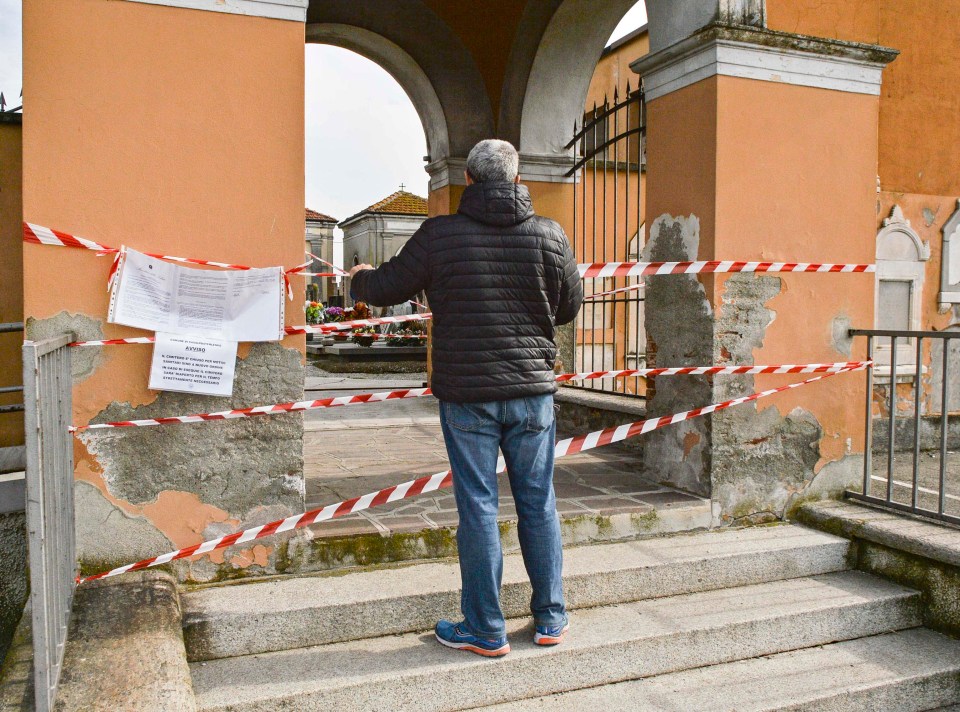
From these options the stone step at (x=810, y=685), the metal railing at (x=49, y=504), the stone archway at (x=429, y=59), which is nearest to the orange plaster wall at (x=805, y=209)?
the stone step at (x=810, y=685)

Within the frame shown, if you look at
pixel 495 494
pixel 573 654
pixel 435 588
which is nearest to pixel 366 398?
pixel 435 588

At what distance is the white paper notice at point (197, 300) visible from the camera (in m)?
3.44

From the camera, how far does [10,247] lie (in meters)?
4.17

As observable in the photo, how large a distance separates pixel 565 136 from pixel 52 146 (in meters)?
5.23

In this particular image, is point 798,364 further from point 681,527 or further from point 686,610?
point 686,610

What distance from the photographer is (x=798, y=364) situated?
185 inches

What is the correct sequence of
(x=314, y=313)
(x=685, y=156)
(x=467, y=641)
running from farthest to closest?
(x=314, y=313), (x=685, y=156), (x=467, y=641)

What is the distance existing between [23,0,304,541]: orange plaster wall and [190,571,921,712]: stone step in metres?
0.93

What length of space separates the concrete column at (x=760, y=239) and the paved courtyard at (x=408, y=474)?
387 millimetres

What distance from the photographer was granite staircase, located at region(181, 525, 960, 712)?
3.04m

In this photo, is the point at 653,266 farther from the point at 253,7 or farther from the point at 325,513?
the point at 253,7

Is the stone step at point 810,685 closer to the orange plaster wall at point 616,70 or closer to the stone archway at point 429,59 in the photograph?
the stone archway at point 429,59

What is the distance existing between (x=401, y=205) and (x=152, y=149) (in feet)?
97.2

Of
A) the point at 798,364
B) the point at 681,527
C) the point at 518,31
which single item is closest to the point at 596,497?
the point at 681,527
